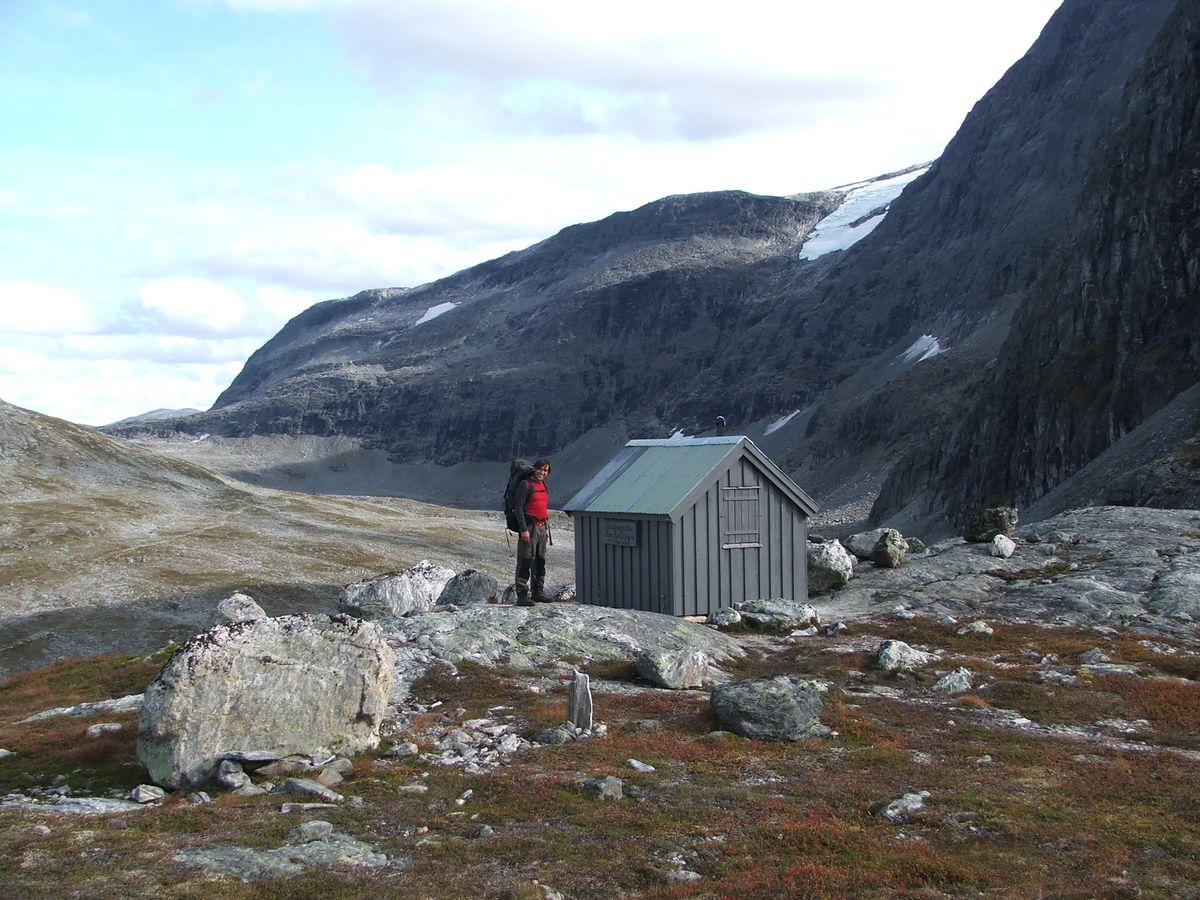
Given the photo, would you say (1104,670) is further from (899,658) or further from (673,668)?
(673,668)

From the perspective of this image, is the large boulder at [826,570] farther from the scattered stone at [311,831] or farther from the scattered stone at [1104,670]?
the scattered stone at [311,831]

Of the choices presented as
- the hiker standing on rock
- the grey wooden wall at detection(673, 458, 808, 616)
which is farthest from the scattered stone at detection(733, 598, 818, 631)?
the hiker standing on rock

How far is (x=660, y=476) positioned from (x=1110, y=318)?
85.8 meters

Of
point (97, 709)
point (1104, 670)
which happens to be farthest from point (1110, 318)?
point (97, 709)

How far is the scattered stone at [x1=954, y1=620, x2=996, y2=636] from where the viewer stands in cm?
2636

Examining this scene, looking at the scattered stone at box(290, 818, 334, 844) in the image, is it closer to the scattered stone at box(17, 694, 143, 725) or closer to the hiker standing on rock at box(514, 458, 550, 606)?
the scattered stone at box(17, 694, 143, 725)

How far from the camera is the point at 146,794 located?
14250 mm

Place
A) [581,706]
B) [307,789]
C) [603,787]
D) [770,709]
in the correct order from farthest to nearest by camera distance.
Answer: [581,706] → [770,709] → [307,789] → [603,787]

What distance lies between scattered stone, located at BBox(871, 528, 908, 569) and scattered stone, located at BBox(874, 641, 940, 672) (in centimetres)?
1301

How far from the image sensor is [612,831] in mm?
12641

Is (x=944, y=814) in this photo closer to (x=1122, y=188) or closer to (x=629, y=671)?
(x=629, y=671)

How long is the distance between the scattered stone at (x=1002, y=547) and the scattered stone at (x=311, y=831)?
28613 mm

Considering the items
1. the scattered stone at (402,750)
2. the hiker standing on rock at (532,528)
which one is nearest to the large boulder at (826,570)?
the hiker standing on rock at (532,528)

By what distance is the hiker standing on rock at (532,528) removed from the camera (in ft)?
84.4
